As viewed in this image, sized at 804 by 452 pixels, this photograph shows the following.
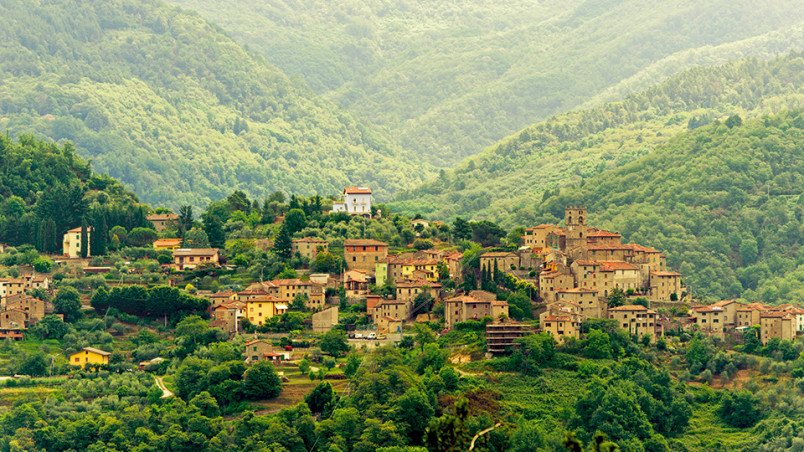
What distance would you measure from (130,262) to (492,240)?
2847 cm

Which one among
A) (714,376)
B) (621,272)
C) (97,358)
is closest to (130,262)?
(97,358)

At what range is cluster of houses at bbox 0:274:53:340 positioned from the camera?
328 ft

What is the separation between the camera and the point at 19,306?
335ft

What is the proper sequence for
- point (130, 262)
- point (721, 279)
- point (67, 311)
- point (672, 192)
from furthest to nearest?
point (672, 192) < point (721, 279) < point (130, 262) < point (67, 311)

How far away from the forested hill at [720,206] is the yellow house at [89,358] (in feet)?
230

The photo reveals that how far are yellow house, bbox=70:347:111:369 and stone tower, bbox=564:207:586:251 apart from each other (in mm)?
33668

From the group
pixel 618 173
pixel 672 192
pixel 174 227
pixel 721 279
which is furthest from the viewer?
pixel 618 173

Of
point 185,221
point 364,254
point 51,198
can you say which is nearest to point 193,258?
point 364,254

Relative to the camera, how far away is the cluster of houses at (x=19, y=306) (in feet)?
328

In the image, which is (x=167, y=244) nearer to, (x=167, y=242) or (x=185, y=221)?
(x=167, y=242)

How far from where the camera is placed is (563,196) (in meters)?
176

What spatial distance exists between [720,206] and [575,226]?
230 ft

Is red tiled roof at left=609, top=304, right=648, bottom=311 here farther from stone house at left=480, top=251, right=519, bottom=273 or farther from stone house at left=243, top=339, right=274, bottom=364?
stone house at left=243, top=339, right=274, bottom=364

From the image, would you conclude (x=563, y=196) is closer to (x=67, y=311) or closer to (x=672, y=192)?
(x=672, y=192)
